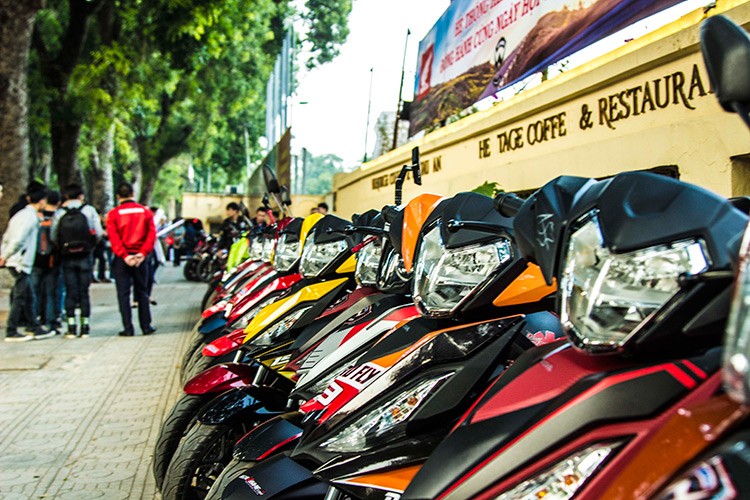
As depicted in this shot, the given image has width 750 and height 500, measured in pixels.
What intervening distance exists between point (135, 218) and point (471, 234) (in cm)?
923

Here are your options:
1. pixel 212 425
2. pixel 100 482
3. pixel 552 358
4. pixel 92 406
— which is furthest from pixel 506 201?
pixel 92 406

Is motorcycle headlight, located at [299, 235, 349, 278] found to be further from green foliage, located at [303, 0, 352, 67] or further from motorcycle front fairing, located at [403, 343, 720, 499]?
green foliage, located at [303, 0, 352, 67]

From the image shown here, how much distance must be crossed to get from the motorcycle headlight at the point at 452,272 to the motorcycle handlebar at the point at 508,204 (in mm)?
88

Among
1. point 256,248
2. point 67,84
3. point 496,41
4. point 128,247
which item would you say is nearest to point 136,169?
point 67,84

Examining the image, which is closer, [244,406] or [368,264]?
[244,406]

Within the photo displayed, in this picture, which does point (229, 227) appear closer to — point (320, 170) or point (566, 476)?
point (566, 476)

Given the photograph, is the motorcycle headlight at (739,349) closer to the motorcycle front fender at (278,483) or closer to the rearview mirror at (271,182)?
the motorcycle front fender at (278,483)

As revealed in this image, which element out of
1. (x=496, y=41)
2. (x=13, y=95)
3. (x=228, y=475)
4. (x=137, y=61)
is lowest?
(x=228, y=475)

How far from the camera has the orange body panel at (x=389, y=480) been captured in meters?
2.11

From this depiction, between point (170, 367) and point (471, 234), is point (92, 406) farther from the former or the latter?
point (471, 234)

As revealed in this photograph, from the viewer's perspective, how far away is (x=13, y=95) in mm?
13875

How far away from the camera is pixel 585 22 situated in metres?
6.18

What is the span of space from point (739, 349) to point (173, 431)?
3.42 meters

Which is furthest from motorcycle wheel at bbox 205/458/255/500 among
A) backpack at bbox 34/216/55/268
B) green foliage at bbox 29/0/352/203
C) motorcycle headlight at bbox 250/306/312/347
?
green foliage at bbox 29/0/352/203
